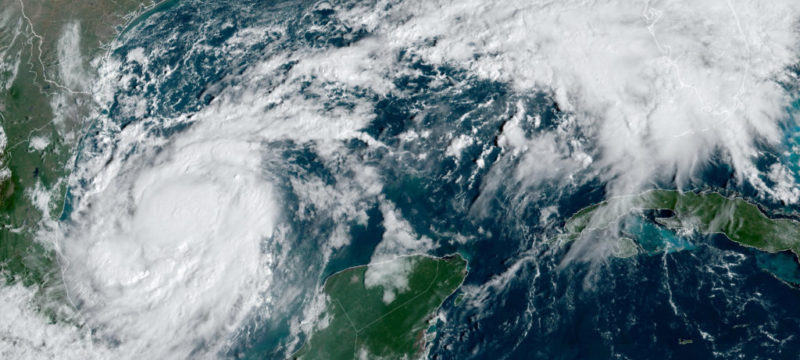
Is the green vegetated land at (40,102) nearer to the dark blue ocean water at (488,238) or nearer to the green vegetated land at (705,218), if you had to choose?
the dark blue ocean water at (488,238)

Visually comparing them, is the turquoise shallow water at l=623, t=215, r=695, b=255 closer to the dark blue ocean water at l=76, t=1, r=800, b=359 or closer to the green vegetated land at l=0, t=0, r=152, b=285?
the dark blue ocean water at l=76, t=1, r=800, b=359

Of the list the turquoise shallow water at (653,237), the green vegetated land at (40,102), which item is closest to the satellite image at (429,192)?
the turquoise shallow water at (653,237)

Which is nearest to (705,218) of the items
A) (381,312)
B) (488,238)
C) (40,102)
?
(488,238)

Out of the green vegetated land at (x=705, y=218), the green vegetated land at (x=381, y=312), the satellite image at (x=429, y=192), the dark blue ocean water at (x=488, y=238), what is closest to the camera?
the dark blue ocean water at (x=488, y=238)

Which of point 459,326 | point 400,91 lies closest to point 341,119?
point 400,91

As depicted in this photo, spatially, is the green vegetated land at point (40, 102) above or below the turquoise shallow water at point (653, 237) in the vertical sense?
above

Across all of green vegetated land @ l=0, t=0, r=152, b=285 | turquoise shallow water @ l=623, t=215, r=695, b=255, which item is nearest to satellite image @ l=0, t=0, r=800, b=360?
turquoise shallow water @ l=623, t=215, r=695, b=255

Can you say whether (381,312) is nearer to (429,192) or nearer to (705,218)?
(429,192)
